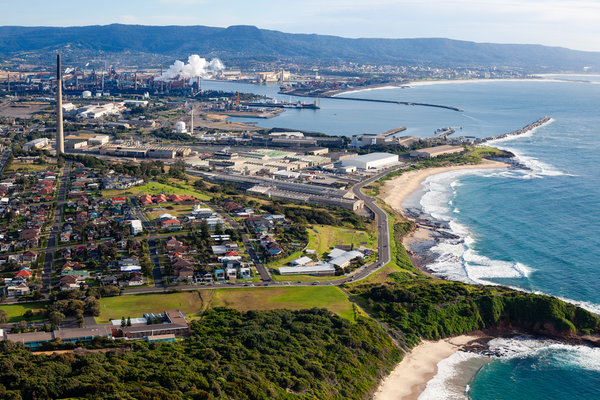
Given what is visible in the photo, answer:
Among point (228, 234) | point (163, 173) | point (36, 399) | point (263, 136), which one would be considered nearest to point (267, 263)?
point (228, 234)

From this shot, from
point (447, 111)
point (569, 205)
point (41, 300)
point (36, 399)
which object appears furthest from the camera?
point (447, 111)

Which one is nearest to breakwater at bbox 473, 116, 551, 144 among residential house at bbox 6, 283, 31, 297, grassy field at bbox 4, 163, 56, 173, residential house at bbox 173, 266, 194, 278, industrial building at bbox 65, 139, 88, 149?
industrial building at bbox 65, 139, 88, 149

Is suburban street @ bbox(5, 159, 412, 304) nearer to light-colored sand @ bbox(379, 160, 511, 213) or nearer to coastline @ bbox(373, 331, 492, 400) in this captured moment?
light-colored sand @ bbox(379, 160, 511, 213)

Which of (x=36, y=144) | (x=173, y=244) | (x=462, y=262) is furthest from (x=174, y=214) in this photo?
(x=36, y=144)

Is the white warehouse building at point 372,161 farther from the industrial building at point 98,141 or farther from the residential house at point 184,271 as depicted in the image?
the residential house at point 184,271

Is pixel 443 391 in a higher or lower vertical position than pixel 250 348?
lower

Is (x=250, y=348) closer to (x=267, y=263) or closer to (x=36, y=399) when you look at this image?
(x=36, y=399)

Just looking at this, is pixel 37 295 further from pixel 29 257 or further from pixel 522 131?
pixel 522 131
